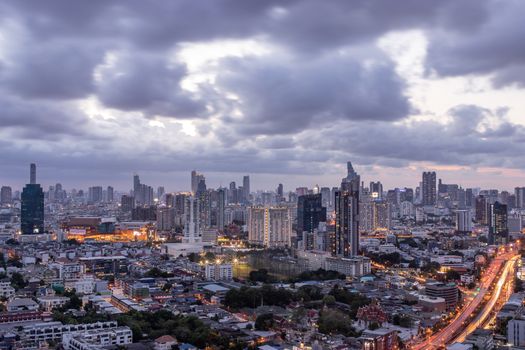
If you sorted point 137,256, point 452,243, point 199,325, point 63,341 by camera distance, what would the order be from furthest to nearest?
point 452,243, point 137,256, point 199,325, point 63,341

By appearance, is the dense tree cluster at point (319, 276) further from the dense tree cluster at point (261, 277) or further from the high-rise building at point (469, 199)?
the high-rise building at point (469, 199)

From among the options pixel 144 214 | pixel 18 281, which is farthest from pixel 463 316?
pixel 144 214

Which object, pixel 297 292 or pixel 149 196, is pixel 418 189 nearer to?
pixel 149 196

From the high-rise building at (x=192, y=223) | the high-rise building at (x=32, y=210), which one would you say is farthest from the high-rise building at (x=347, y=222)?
the high-rise building at (x=32, y=210)

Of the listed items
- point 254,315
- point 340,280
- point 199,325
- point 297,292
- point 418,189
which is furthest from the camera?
point 418,189

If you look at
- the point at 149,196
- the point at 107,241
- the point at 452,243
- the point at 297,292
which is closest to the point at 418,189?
the point at 149,196

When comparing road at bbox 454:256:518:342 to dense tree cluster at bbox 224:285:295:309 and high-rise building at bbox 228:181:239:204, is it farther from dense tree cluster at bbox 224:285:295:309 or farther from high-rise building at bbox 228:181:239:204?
high-rise building at bbox 228:181:239:204
